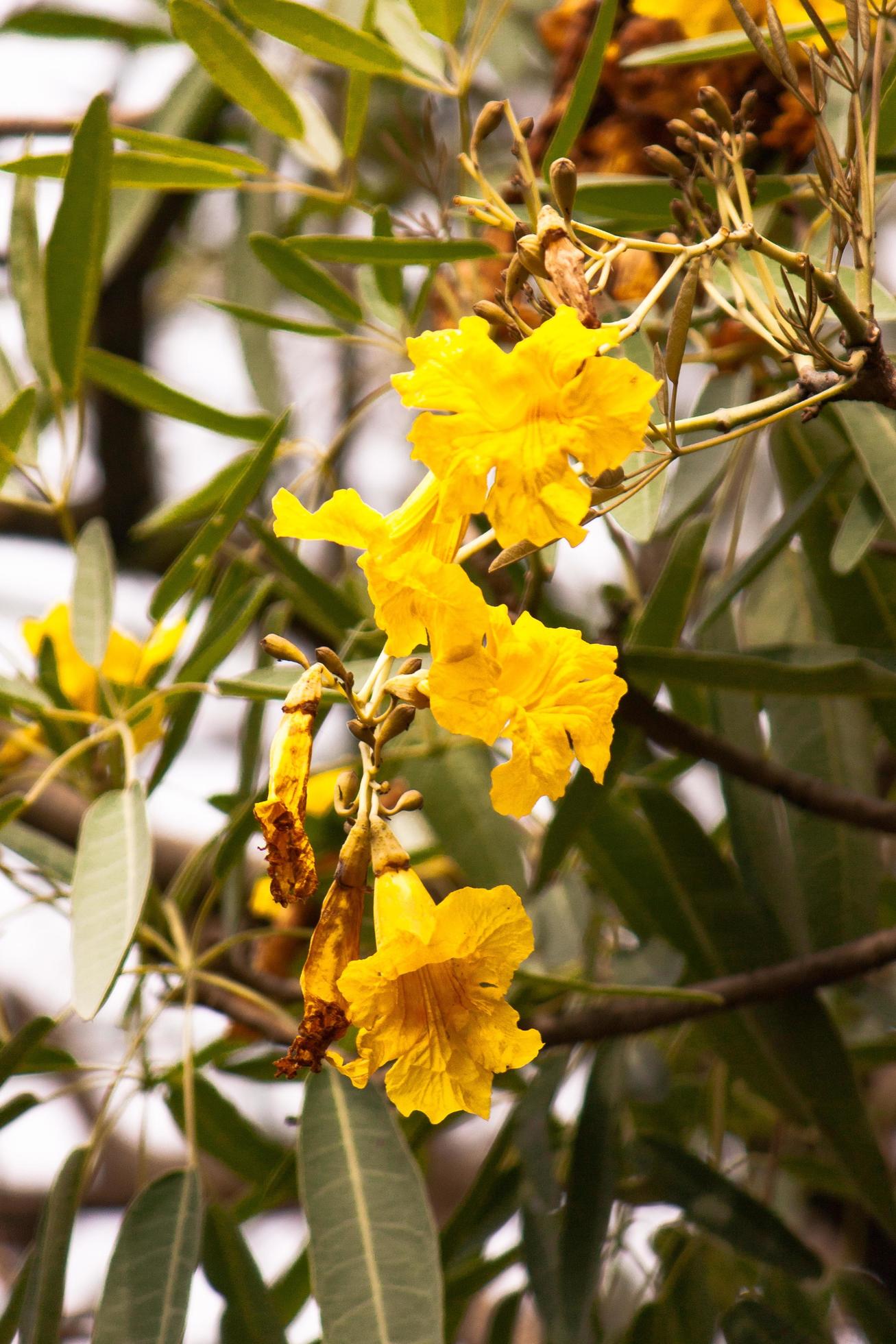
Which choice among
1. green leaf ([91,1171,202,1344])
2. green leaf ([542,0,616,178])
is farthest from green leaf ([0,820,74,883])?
green leaf ([542,0,616,178])

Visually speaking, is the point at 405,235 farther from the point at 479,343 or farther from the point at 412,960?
the point at 412,960

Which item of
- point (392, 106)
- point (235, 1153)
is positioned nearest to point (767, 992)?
point (235, 1153)

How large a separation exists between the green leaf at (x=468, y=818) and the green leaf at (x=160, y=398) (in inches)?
14.7

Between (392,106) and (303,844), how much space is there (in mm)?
1964

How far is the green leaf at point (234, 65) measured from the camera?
3.14ft

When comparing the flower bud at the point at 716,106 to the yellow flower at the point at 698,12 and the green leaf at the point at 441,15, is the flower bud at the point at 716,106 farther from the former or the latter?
the yellow flower at the point at 698,12

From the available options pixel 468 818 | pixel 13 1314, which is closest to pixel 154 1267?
pixel 13 1314

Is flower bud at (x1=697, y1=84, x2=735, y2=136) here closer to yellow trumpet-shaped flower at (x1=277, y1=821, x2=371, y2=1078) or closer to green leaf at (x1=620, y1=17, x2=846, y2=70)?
green leaf at (x1=620, y1=17, x2=846, y2=70)

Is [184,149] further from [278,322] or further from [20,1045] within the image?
[20,1045]

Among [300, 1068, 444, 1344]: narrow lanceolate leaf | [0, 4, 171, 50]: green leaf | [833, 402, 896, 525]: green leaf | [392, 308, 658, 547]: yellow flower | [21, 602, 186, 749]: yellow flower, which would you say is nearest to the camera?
[392, 308, 658, 547]: yellow flower

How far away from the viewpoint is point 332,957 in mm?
639

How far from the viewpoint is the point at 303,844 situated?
0.61m

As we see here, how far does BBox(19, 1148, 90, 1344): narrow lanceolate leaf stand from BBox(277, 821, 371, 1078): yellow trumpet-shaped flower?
19.3 inches

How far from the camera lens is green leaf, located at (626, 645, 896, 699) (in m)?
0.91
